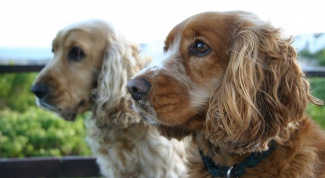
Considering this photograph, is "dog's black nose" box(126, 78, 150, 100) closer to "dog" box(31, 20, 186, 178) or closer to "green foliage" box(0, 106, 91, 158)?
"dog" box(31, 20, 186, 178)

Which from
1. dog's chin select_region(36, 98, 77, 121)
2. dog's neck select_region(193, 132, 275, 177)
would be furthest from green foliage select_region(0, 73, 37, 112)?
dog's neck select_region(193, 132, 275, 177)

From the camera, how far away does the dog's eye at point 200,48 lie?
2471 millimetres

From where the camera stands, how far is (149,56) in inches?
182

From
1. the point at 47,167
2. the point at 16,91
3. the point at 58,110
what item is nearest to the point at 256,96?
the point at 58,110

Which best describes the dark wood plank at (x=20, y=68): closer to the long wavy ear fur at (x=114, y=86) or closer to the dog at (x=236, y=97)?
the long wavy ear fur at (x=114, y=86)

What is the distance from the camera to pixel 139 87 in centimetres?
236

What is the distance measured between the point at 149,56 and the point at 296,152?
2472mm

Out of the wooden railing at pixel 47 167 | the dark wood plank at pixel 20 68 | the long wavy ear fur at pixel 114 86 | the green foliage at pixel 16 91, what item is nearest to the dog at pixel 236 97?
the long wavy ear fur at pixel 114 86

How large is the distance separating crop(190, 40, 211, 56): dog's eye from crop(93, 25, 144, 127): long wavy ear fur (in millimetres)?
1592

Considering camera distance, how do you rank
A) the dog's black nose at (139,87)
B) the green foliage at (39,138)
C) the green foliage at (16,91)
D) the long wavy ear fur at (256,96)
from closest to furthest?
the long wavy ear fur at (256,96), the dog's black nose at (139,87), the green foliage at (39,138), the green foliage at (16,91)

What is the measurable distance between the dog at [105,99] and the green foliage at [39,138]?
7.29 feet

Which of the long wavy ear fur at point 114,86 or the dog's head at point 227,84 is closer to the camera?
the dog's head at point 227,84

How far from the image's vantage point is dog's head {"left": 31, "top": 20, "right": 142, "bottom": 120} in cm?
397

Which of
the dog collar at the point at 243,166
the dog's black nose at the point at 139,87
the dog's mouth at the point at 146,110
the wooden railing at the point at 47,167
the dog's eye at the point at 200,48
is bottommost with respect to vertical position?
the wooden railing at the point at 47,167
